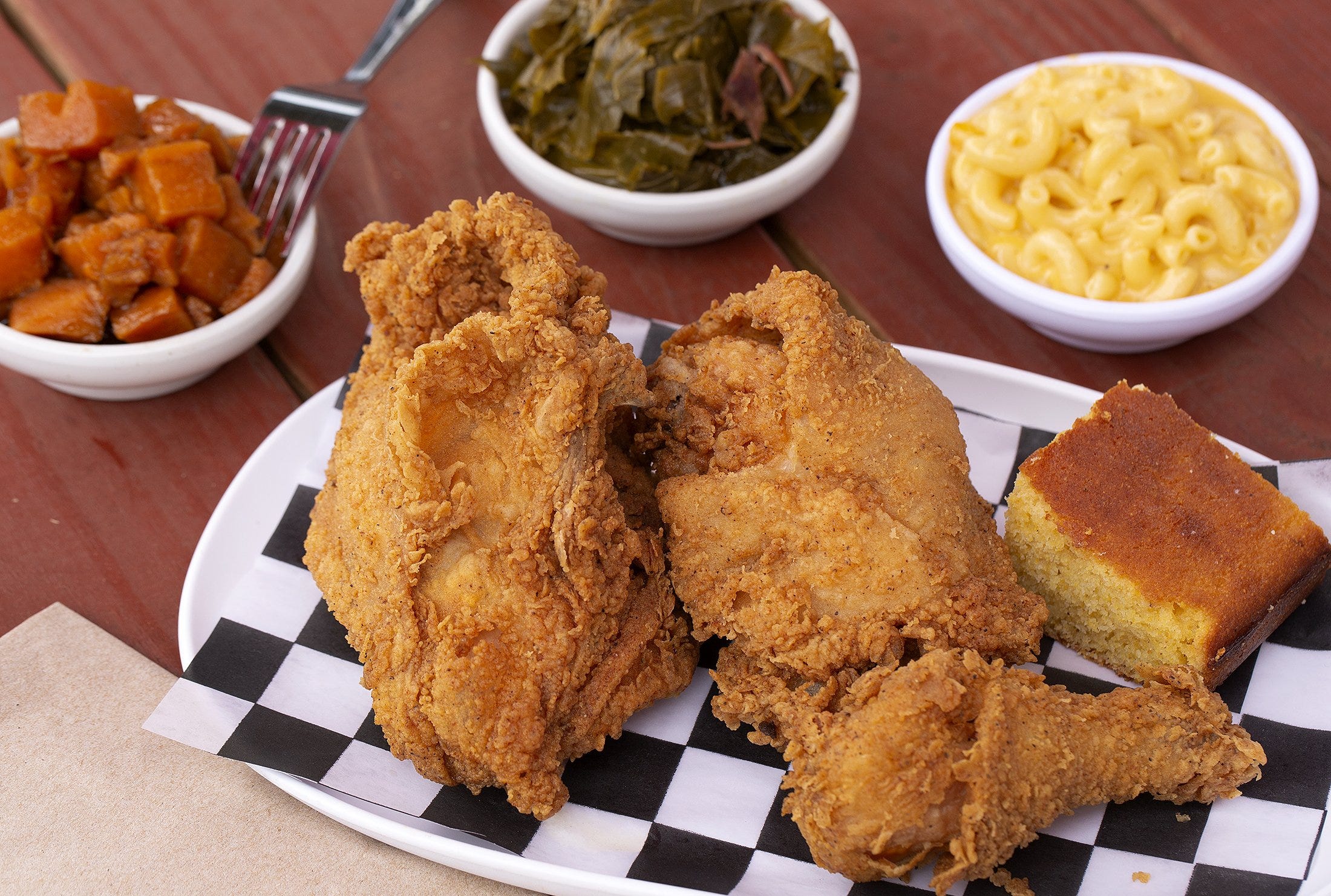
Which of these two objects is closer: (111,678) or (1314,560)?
(1314,560)

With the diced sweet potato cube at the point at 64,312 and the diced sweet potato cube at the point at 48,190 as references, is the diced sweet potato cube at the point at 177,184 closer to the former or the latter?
the diced sweet potato cube at the point at 48,190

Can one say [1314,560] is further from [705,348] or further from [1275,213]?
[705,348]

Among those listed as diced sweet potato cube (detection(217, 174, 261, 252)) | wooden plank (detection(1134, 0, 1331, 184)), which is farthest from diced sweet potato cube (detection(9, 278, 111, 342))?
wooden plank (detection(1134, 0, 1331, 184))

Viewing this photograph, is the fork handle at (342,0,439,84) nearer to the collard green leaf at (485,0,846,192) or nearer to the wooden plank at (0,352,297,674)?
the collard green leaf at (485,0,846,192)

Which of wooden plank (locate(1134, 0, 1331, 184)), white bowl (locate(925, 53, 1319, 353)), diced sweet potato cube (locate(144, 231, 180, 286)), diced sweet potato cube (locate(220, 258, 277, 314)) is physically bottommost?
wooden plank (locate(1134, 0, 1331, 184))

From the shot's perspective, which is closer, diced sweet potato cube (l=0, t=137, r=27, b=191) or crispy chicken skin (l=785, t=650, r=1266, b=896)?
crispy chicken skin (l=785, t=650, r=1266, b=896)

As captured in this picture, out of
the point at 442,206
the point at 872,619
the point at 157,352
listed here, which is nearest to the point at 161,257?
the point at 157,352

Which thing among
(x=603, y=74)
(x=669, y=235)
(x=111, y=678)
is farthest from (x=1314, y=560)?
(x=111, y=678)
